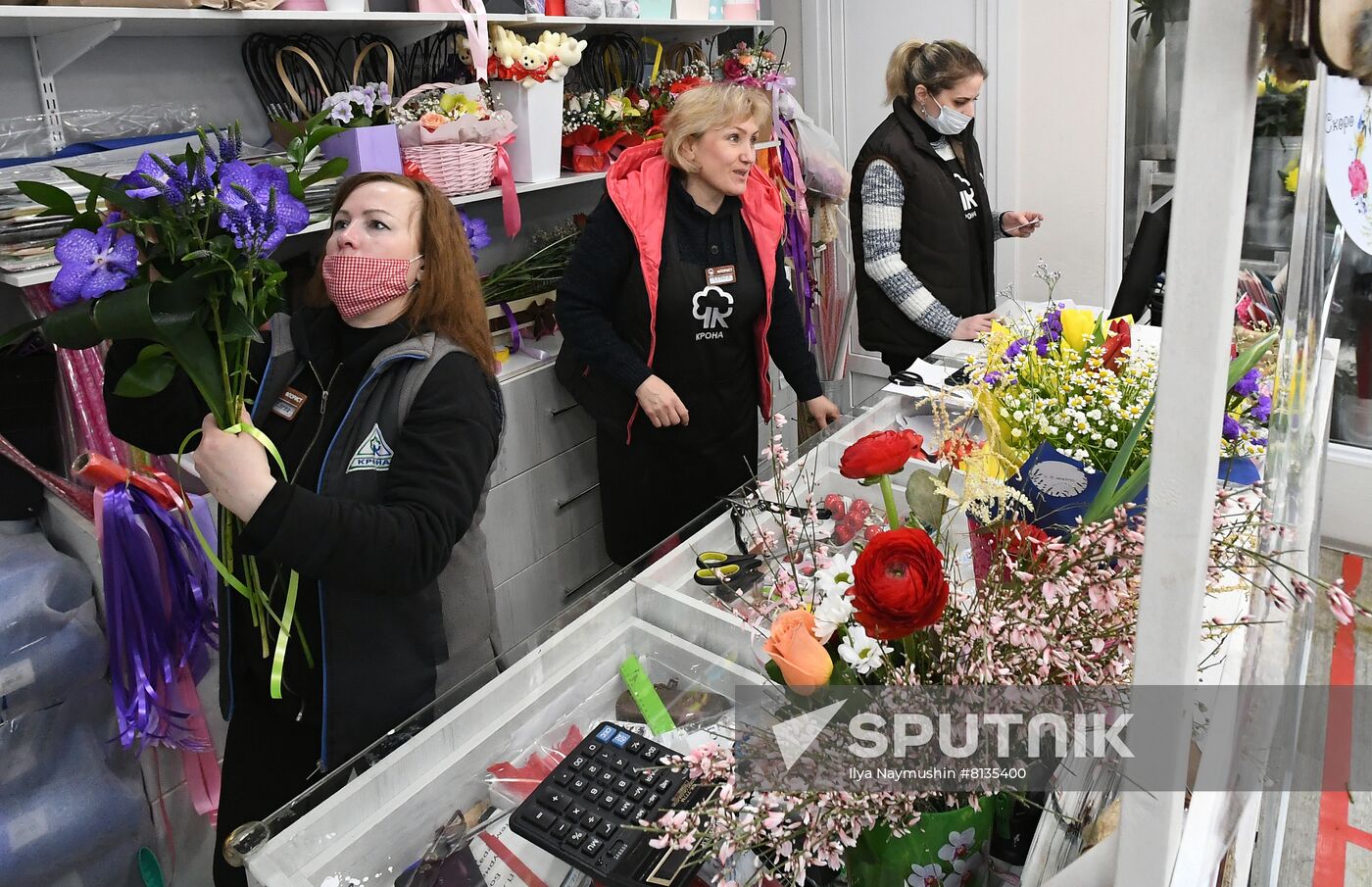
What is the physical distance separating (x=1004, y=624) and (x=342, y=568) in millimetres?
972

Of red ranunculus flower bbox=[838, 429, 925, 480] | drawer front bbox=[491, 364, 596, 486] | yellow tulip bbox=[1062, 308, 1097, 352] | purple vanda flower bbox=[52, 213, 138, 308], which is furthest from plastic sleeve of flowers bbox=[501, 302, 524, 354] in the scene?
red ranunculus flower bbox=[838, 429, 925, 480]

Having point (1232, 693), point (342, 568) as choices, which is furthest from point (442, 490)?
point (1232, 693)

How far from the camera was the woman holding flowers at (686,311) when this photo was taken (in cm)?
238

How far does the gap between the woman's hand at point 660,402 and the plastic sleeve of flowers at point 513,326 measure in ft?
2.33

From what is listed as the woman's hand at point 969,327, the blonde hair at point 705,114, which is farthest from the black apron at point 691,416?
the woman's hand at point 969,327

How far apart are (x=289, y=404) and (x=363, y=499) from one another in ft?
0.74

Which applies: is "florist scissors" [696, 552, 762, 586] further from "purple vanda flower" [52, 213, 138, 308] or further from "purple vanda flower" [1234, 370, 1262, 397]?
"purple vanda flower" [52, 213, 138, 308]

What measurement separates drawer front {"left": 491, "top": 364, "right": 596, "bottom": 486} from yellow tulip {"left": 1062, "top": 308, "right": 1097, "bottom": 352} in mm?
1775

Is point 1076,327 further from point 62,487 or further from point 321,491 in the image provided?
point 62,487

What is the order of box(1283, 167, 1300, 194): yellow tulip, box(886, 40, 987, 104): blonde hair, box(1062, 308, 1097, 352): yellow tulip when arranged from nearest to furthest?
box(1283, 167, 1300, 194): yellow tulip, box(1062, 308, 1097, 352): yellow tulip, box(886, 40, 987, 104): blonde hair

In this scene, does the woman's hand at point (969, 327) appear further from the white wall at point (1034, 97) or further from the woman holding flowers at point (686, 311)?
the white wall at point (1034, 97)

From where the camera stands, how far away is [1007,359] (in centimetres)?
132

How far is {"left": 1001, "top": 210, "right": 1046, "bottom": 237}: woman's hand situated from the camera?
10.2 feet

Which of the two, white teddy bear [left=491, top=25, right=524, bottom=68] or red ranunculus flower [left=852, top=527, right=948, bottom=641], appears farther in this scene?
white teddy bear [left=491, top=25, right=524, bottom=68]
